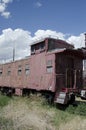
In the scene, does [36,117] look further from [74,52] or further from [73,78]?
[74,52]

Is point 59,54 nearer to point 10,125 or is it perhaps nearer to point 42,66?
point 42,66

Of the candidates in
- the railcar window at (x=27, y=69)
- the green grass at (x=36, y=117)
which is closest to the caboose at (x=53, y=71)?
the railcar window at (x=27, y=69)

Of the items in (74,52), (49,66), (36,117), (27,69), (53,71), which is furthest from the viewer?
(27,69)

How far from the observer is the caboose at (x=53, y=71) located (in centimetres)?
1550

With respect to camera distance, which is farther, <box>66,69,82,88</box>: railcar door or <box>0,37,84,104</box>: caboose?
<box>66,69,82,88</box>: railcar door

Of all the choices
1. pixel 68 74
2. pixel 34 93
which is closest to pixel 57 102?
pixel 68 74

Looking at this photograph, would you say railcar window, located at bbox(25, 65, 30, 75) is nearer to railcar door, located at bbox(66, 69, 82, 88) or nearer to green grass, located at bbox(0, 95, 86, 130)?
green grass, located at bbox(0, 95, 86, 130)

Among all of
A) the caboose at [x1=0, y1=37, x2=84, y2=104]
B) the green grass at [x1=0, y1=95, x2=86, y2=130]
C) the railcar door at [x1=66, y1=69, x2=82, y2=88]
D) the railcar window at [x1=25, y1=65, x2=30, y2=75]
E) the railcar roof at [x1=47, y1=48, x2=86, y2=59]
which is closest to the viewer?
the green grass at [x1=0, y1=95, x2=86, y2=130]

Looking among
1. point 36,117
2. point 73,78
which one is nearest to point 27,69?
point 73,78

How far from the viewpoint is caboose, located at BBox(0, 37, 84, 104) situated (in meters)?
15.5

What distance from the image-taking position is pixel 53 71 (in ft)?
51.5

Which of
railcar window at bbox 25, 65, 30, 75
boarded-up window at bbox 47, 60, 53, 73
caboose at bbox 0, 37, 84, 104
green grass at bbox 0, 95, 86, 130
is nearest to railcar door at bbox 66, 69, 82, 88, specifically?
caboose at bbox 0, 37, 84, 104

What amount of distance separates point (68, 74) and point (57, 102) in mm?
2049

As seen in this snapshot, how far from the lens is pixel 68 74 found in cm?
1616
